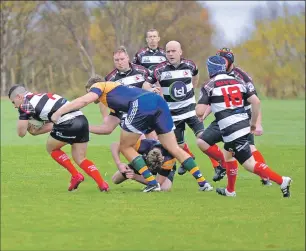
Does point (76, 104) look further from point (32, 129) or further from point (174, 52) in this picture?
point (174, 52)

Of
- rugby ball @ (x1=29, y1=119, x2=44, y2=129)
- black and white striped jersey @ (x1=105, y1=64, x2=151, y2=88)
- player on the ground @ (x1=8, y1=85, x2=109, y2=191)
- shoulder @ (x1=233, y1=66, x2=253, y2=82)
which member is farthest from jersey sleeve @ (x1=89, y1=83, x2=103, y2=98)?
black and white striped jersey @ (x1=105, y1=64, x2=151, y2=88)

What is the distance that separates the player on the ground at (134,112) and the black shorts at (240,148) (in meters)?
0.94

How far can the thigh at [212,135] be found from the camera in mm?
13156

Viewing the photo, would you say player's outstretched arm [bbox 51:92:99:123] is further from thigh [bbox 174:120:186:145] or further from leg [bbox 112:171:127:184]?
thigh [bbox 174:120:186:145]

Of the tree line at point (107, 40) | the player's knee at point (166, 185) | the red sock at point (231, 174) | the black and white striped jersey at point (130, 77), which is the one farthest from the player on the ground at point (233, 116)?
the tree line at point (107, 40)

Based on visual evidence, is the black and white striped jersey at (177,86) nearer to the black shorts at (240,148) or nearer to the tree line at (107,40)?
the black shorts at (240,148)

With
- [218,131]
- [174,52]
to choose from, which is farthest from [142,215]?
[174,52]

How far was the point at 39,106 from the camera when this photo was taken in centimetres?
1215

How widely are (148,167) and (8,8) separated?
5154 cm

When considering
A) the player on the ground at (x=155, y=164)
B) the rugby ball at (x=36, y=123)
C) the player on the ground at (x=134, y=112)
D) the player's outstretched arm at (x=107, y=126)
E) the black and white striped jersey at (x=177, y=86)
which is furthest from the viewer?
the black and white striped jersey at (x=177, y=86)

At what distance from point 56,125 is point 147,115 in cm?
116

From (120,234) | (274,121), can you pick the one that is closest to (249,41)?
(274,121)

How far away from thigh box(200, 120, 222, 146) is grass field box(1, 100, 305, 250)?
0.71 m

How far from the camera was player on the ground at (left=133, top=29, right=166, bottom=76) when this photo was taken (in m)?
16.5
